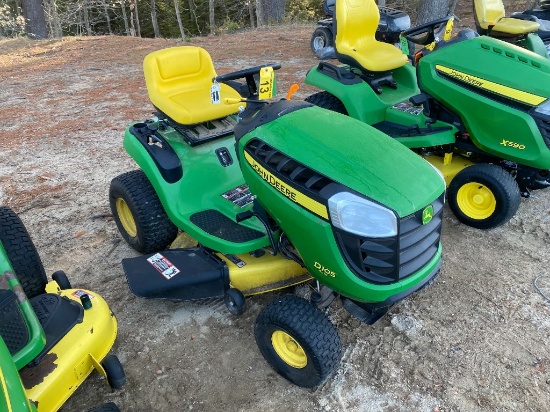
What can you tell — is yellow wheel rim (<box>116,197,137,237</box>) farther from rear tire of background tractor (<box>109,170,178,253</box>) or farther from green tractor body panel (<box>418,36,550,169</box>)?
green tractor body panel (<box>418,36,550,169</box>)

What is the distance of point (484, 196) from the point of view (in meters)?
3.17

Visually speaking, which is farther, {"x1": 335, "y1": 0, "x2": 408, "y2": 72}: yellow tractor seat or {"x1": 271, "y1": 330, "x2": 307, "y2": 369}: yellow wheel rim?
{"x1": 335, "y1": 0, "x2": 408, "y2": 72}: yellow tractor seat

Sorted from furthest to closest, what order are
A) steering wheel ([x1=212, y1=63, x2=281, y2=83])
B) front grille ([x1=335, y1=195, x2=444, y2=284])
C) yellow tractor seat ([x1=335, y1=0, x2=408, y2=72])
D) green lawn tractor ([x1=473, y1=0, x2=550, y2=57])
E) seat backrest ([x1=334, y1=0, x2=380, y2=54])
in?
green lawn tractor ([x1=473, y1=0, x2=550, y2=57]), seat backrest ([x1=334, y1=0, x2=380, y2=54]), yellow tractor seat ([x1=335, y1=0, x2=408, y2=72]), steering wheel ([x1=212, y1=63, x2=281, y2=83]), front grille ([x1=335, y1=195, x2=444, y2=284])

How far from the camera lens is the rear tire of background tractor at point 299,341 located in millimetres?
A: 1953

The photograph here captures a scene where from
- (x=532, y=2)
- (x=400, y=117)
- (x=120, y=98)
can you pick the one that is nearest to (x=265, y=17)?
(x=532, y=2)

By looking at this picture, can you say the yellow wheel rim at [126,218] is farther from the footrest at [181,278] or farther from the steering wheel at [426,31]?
the steering wheel at [426,31]

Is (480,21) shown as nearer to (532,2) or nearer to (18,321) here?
(18,321)

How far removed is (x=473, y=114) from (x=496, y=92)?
20cm

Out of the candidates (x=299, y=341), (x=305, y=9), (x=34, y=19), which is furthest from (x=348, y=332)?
(x=305, y=9)

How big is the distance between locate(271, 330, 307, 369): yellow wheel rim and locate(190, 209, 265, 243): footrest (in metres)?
0.49

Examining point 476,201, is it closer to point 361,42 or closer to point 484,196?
point 484,196

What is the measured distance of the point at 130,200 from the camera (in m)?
2.80

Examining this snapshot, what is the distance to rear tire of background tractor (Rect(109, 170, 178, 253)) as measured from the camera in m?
2.79

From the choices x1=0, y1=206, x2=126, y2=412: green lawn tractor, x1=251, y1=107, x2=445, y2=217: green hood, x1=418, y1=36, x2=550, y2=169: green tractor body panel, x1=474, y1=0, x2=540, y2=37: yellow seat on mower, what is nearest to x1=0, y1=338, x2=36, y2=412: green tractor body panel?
x1=0, y1=206, x2=126, y2=412: green lawn tractor
